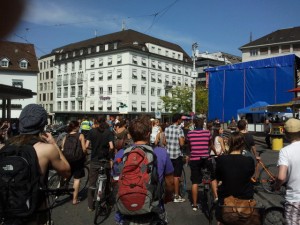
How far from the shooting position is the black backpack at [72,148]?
750 cm

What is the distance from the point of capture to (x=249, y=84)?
1069 inches

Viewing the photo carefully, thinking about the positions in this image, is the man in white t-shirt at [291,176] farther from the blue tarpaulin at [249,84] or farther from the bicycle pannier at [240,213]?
the blue tarpaulin at [249,84]

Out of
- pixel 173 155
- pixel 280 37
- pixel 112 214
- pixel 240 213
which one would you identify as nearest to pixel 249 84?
pixel 173 155

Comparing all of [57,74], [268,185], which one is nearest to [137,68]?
[57,74]

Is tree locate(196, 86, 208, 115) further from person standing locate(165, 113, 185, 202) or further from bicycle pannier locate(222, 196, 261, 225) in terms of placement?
bicycle pannier locate(222, 196, 261, 225)

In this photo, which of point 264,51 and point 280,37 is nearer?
point 280,37

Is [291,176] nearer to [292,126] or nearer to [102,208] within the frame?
[292,126]

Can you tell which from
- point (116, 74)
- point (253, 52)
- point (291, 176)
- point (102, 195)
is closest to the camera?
point (291, 176)

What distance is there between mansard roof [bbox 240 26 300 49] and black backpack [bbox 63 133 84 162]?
75.8m

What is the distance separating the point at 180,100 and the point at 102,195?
66.2 meters

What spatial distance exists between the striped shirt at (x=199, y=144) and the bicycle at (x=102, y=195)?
1.82 metres

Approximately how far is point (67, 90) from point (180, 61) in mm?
28157

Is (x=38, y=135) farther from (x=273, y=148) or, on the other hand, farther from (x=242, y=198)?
(x=273, y=148)

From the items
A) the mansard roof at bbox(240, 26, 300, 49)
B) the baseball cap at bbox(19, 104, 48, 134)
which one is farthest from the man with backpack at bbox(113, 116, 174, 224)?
the mansard roof at bbox(240, 26, 300, 49)
